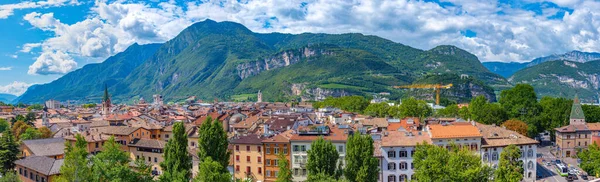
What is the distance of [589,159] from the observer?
240ft

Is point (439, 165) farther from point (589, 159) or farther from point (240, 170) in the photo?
point (589, 159)

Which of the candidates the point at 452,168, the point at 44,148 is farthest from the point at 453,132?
the point at 44,148

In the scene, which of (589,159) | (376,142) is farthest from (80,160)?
(589,159)

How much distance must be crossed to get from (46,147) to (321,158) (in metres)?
45.6

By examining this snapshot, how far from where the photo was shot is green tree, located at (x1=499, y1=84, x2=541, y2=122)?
108 meters

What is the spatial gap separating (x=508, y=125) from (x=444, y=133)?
36577mm

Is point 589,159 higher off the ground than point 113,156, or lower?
lower

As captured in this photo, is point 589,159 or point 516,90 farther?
point 516,90

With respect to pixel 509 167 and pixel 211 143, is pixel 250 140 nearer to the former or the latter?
pixel 211 143

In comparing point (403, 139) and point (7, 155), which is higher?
point (403, 139)

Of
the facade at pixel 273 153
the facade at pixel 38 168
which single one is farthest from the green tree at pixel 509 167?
the facade at pixel 38 168

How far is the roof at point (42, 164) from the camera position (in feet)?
179

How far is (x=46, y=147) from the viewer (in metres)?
69.5

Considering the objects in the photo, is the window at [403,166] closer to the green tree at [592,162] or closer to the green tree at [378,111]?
the green tree at [592,162]
